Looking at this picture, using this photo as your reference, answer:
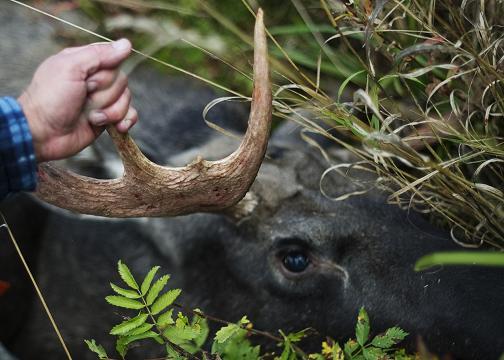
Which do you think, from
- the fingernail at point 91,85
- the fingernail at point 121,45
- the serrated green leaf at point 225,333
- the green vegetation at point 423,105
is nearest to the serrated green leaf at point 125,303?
the serrated green leaf at point 225,333

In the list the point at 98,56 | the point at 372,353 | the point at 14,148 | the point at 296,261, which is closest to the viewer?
the point at 98,56

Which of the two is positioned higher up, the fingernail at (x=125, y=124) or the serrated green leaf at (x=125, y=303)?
the fingernail at (x=125, y=124)

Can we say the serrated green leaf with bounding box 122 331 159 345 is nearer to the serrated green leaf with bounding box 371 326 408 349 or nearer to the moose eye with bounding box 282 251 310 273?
the serrated green leaf with bounding box 371 326 408 349

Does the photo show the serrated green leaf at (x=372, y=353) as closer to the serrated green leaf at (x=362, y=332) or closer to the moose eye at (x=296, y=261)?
the serrated green leaf at (x=362, y=332)

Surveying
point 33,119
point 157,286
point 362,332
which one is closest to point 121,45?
point 33,119

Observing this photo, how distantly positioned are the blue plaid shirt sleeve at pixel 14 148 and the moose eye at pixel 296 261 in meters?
1.33

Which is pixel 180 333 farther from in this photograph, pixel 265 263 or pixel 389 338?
pixel 265 263

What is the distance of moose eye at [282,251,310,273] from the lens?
11.3 ft

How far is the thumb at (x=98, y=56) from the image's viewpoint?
235 cm

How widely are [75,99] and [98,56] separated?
15 cm

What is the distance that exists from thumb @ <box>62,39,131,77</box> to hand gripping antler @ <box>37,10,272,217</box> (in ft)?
1.26

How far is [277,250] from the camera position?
139 inches

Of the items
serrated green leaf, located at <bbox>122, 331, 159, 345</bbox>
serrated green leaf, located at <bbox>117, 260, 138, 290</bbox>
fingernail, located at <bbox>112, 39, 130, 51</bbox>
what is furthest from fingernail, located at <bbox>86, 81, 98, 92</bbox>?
serrated green leaf, located at <bbox>122, 331, 159, 345</bbox>

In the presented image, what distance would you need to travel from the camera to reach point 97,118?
2.45 m
